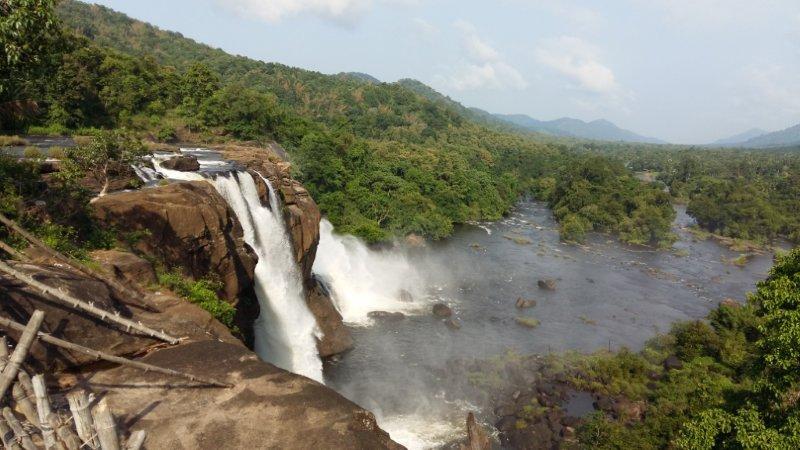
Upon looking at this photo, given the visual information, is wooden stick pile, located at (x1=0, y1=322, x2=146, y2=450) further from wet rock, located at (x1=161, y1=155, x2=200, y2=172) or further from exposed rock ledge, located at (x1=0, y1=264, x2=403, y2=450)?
wet rock, located at (x1=161, y1=155, x2=200, y2=172)

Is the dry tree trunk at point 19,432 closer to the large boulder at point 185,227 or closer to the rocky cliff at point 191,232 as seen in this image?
the rocky cliff at point 191,232

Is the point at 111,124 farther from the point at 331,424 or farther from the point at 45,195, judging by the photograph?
the point at 331,424

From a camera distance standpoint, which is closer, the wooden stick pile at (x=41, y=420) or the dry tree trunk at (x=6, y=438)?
the dry tree trunk at (x=6, y=438)

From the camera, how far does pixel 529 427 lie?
872 inches

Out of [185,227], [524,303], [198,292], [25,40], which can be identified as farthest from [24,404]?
[524,303]

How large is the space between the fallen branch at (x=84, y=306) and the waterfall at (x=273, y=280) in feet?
33.2

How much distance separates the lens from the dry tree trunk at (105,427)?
5.55 meters

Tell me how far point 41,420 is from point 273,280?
1667 centimetres

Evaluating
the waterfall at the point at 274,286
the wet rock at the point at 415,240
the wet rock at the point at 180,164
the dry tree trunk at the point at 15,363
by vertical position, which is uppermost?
the wet rock at the point at 180,164

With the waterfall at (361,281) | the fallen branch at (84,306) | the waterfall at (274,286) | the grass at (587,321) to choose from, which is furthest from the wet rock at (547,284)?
the fallen branch at (84,306)

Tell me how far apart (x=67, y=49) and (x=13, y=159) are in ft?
22.0

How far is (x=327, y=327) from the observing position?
86.0 feet

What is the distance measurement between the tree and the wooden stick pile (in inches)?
403

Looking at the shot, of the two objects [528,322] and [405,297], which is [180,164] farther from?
[528,322]
